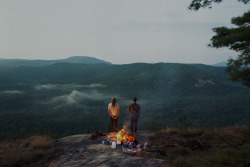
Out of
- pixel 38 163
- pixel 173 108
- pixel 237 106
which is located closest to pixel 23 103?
pixel 173 108

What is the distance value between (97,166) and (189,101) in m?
178

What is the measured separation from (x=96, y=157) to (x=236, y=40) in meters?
6.63

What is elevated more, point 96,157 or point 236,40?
point 236,40

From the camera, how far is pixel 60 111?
15275 centimetres

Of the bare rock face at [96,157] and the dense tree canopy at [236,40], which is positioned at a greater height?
the dense tree canopy at [236,40]

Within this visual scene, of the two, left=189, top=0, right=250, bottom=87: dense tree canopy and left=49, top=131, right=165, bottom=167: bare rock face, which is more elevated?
left=189, top=0, right=250, bottom=87: dense tree canopy

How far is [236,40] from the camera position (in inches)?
273

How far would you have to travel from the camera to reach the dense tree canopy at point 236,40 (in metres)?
7.00

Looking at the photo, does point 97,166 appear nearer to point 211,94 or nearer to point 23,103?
point 23,103

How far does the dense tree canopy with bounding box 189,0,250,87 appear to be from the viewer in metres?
7.00

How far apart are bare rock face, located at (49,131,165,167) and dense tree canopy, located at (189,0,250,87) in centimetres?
484

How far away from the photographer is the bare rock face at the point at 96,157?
21.7 ft

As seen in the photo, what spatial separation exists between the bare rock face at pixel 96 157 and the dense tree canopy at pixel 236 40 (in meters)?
4.84

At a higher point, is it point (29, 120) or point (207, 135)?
point (207, 135)
